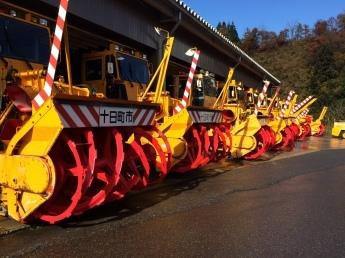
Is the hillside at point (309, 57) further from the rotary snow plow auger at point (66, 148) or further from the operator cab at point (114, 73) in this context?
the rotary snow plow auger at point (66, 148)

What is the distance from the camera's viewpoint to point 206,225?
592 centimetres

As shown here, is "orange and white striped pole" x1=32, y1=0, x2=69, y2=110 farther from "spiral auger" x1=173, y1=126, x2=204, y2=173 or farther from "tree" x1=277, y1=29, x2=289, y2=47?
"tree" x1=277, y1=29, x2=289, y2=47

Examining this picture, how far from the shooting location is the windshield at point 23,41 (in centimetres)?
728

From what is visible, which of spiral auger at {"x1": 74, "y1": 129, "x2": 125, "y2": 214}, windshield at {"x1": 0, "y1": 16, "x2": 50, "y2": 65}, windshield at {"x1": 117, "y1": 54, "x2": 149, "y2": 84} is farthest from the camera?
windshield at {"x1": 117, "y1": 54, "x2": 149, "y2": 84}

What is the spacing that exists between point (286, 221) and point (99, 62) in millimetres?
5966

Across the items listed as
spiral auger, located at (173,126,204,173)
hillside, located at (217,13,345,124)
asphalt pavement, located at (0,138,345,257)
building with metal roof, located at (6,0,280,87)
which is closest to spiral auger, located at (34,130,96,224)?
asphalt pavement, located at (0,138,345,257)

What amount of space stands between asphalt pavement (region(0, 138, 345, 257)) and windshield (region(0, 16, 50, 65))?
2.65 m

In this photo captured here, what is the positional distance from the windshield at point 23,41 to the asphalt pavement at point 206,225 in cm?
265

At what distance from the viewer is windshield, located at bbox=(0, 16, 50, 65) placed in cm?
728

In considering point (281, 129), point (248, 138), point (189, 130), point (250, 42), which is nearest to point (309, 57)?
point (250, 42)

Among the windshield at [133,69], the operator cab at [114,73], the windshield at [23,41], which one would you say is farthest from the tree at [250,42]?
the windshield at [23,41]

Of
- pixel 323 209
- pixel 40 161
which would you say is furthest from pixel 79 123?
pixel 323 209

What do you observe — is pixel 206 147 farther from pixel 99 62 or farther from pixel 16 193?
pixel 16 193

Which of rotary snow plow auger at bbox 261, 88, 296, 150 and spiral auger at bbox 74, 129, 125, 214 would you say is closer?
spiral auger at bbox 74, 129, 125, 214
